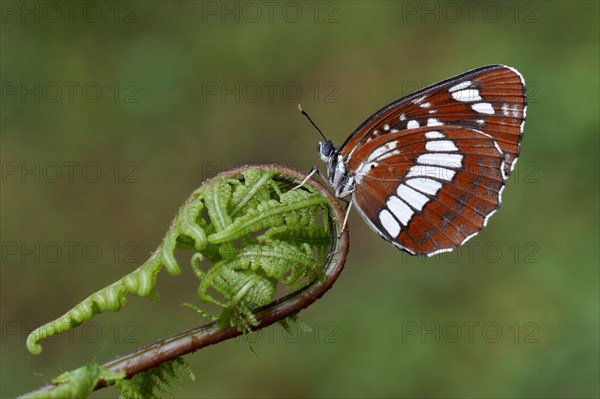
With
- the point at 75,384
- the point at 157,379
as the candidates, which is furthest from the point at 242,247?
the point at 75,384

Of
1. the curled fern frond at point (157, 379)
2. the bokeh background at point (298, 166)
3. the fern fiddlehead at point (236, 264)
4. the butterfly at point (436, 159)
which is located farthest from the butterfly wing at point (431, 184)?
the bokeh background at point (298, 166)

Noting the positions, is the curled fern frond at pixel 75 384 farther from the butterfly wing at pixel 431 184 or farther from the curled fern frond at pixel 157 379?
the butterfly wing at pixel 431 184

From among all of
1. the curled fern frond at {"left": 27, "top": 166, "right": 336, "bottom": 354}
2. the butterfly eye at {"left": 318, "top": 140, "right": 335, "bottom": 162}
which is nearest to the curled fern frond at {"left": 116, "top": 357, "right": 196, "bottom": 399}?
the curled fern frond at {"left": 27, "top": 166, "right": 336, "bottom": 354}

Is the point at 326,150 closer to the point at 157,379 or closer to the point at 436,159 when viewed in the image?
the point at 436,159

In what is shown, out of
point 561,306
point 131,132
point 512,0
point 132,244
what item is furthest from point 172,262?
point 512,0

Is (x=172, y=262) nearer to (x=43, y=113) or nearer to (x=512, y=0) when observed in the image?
(x=43, y=113)

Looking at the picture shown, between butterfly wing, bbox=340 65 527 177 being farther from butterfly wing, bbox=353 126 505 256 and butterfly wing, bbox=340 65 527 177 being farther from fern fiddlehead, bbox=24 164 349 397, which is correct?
fern fiddlehead, bbox=24 164 349 397
